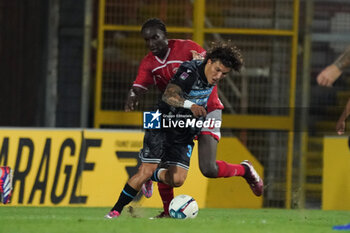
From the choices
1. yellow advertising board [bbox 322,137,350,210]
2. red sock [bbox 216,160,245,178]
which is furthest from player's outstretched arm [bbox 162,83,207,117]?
yellow advertising board [bbox 322,137,350,210]

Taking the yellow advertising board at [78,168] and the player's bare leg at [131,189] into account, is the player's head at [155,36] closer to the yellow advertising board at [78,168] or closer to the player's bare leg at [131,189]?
the player's bare leg at [131,189]

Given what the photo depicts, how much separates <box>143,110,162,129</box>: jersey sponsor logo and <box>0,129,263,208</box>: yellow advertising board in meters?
3.21

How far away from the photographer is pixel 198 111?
9250 millimetres

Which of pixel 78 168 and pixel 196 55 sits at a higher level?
pixel 196 55

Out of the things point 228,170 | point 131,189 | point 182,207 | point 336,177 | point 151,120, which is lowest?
point 336,177

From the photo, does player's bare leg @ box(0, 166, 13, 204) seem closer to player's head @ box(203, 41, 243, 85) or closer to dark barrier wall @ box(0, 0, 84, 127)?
player's head @ box(203, 41, 243, 85)

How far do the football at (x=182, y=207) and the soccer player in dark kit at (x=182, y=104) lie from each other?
29 cm

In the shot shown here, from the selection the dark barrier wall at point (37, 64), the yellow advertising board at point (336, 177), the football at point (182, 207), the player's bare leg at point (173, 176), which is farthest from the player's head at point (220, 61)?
the dark barrier wall at point (37, 64)

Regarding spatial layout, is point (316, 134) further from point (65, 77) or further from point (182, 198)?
point (182, 198)

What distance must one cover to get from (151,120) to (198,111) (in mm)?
558

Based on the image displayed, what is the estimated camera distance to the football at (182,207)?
9656 mm

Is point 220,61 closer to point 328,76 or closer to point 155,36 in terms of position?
point 155,36

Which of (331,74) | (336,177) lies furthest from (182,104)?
(336,177)

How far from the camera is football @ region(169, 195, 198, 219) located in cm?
966
